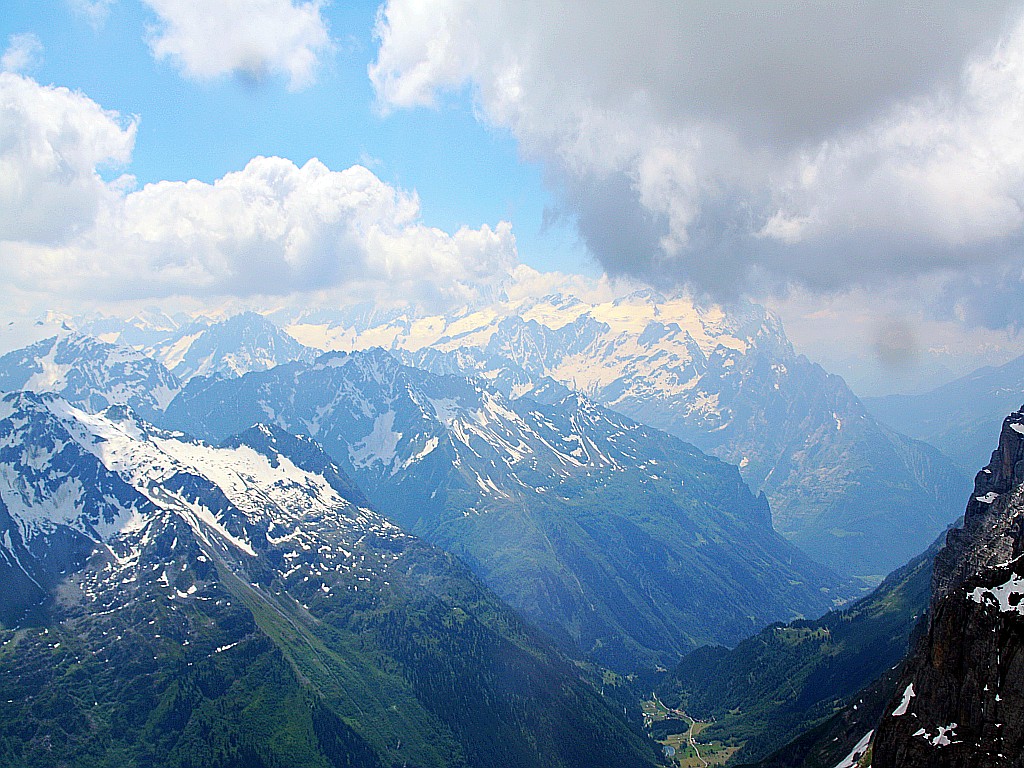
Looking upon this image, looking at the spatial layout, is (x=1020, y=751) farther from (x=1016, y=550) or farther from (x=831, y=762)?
(x=831, y=762)

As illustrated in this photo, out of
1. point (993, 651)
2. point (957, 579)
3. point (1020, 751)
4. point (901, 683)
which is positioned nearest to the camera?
point (1020, 751)

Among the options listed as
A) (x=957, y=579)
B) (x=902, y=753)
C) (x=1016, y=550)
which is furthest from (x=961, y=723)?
(x=957, y=579)

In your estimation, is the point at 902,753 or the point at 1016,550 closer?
the point at 902,753

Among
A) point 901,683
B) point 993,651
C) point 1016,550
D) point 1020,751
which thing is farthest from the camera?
point 1016,550

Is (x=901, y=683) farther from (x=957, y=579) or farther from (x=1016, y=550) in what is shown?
A: (x=957, y=579)

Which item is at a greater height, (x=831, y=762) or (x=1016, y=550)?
(x=1016, y=550)

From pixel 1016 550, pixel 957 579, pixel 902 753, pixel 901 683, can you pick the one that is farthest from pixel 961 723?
pixel 957 579

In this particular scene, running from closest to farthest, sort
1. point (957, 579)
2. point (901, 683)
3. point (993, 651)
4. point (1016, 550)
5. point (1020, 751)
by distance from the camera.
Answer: point (1020, 751) → point (993, 651) → point (901, 683) → point (1016, 550) → point (957, 579)

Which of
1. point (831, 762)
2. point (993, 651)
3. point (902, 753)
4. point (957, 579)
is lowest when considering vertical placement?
point (831, 762)

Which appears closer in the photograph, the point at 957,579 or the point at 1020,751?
the point at 1020,751
